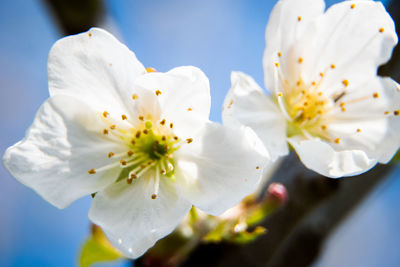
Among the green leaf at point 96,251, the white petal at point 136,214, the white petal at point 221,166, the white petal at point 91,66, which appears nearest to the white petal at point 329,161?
the white petal at point 221,166

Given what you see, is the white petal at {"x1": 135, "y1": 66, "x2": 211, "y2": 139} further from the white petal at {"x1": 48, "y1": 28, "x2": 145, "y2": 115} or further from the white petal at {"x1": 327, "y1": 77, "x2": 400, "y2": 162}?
the white petal at {"x1": 327, "y1": 77, "x2": 400, "y2": 162}

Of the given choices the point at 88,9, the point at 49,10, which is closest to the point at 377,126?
the point at 88,9

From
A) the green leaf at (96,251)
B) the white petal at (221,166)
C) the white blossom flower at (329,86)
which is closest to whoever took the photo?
the white petal at (221,166)

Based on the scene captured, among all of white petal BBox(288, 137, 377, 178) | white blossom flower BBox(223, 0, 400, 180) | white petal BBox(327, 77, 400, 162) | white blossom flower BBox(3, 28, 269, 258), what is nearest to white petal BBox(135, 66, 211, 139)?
white blossom flower BBox(3, 28, 269, 258)

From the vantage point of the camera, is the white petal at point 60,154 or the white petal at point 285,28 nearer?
the white petal at point 60,154

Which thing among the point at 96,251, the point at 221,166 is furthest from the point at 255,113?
the point at 96,251

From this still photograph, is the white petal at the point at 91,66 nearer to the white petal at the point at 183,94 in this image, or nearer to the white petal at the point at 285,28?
the white petal at the point at 183,94
